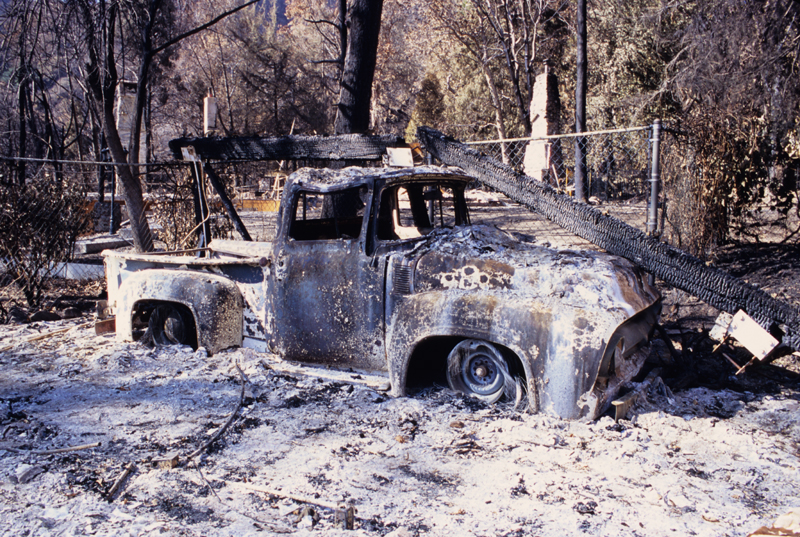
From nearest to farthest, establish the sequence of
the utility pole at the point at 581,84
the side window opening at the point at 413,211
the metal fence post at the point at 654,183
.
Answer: the side window opening at the point at 413,211 < the metal fence post at the point at 654,183 < the utility pole at the point at 581,84

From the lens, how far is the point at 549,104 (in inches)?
915

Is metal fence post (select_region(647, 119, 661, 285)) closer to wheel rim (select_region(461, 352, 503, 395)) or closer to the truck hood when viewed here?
the truck hood

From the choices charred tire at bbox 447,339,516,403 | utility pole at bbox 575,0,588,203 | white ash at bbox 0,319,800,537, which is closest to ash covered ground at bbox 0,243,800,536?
white ash at bbox 0,319,800,537

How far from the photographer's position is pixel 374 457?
3398 millimetres

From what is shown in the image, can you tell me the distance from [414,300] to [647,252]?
196cm

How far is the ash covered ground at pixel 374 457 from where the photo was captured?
274 cm

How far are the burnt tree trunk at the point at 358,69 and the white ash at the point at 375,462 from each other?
5.35m

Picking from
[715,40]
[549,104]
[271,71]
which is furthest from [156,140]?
[715,40]

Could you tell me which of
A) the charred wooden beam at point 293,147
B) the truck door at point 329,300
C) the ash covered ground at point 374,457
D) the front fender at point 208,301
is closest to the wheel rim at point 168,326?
the front fender at point 208,301

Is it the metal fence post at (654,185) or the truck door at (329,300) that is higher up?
the metal fence post at (654,185)

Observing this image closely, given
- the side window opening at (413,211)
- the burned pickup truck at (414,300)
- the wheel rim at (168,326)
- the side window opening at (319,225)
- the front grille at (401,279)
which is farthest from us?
the wheel rim at (168,326)

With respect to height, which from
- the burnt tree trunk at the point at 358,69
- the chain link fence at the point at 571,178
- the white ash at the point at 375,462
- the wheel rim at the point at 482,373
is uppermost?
the burnt tree trunk at the point at 358,69

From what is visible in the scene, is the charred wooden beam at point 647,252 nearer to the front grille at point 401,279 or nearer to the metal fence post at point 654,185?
the metal fence post at point 654,185

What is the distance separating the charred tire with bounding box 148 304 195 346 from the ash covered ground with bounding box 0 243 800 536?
55cm
